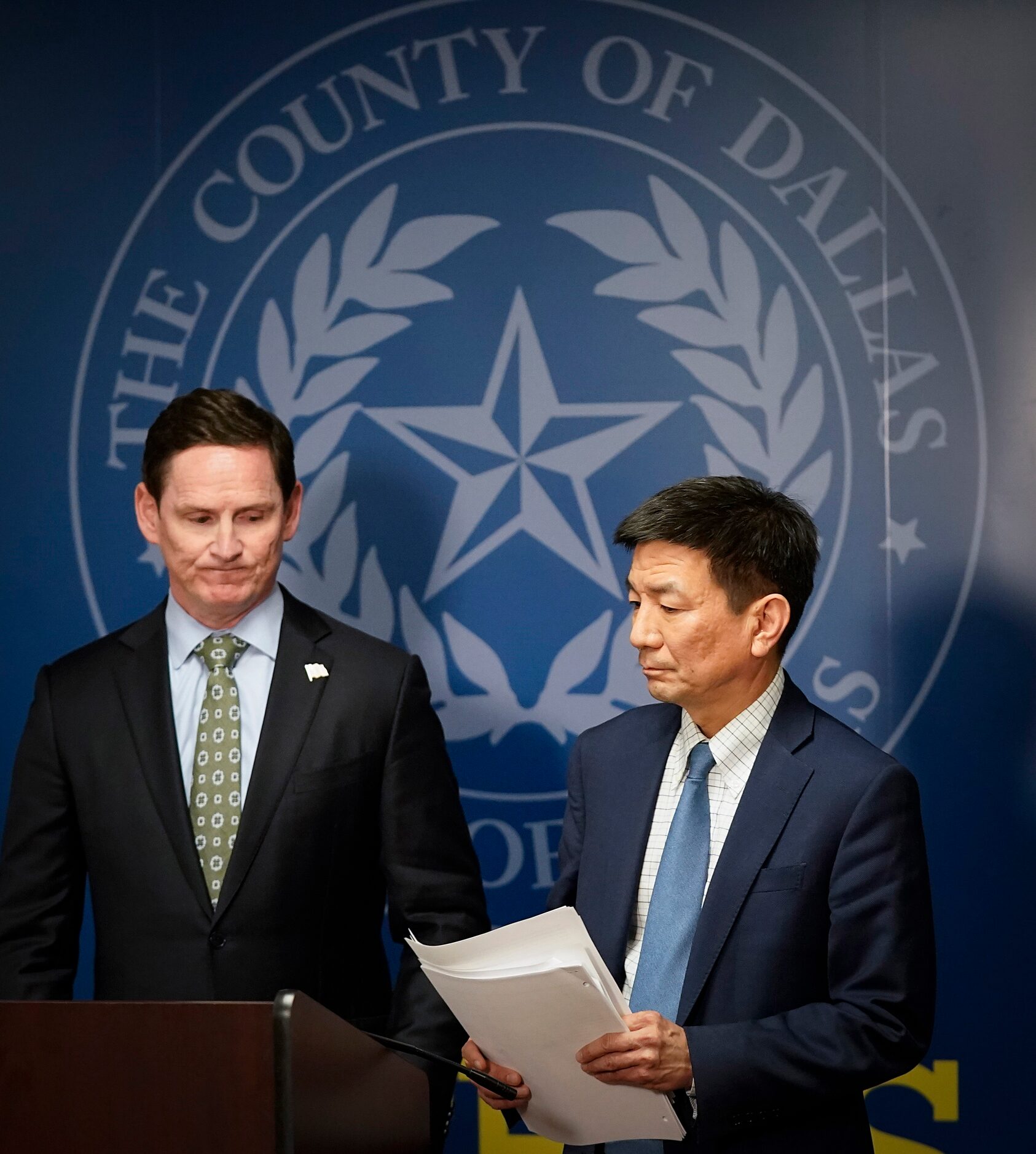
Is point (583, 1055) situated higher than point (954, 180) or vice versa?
point (954, 180)

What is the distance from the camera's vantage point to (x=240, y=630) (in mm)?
2498

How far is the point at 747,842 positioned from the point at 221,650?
98 centimetres

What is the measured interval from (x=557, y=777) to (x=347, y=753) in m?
0.93

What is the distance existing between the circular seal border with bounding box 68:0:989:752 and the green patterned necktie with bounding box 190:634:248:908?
95cm

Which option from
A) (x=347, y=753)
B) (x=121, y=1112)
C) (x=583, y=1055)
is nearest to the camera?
(x=121, y=1112)

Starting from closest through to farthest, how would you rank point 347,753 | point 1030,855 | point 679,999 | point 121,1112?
point 121,1112, point 679,999, point 347,753, point 1030,855

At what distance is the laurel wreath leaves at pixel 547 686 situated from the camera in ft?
10.7

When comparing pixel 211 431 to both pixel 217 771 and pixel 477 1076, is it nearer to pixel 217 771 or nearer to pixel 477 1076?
pixel 217 771

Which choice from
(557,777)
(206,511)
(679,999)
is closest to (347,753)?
(206,511)

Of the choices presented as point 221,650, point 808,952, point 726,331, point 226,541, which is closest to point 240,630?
point 221,650

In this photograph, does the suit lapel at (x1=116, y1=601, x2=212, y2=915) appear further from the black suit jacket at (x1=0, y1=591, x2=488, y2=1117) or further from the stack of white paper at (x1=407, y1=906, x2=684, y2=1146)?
the stack of white paper at (x1=407, y1=906, x2=684, y2=1146)

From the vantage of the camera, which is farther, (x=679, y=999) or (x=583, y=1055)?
(x=679, y=999)

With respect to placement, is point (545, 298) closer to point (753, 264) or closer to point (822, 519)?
point (753, 264)

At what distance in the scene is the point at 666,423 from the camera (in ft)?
10.7
